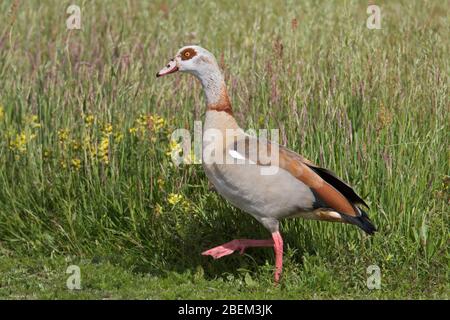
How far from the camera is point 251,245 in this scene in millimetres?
6820

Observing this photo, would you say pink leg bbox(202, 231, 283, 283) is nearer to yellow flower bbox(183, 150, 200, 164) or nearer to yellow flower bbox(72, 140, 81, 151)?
yellow flower bbox(183, 150, 200, 164)

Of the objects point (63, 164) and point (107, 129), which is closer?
point (107, 129)

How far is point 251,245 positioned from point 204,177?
1.10m

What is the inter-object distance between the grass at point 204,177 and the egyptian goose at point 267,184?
18.1 inches

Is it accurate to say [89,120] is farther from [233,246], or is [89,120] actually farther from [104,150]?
[233,246]

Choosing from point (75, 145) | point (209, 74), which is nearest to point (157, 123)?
point (75, 145)

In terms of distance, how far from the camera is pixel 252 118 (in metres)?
8.04

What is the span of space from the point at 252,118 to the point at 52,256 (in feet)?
7.29

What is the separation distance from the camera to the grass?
688 cm

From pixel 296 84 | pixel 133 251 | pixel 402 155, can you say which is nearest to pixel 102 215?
pixel 133 251

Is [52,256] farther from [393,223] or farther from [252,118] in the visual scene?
[393,223]
